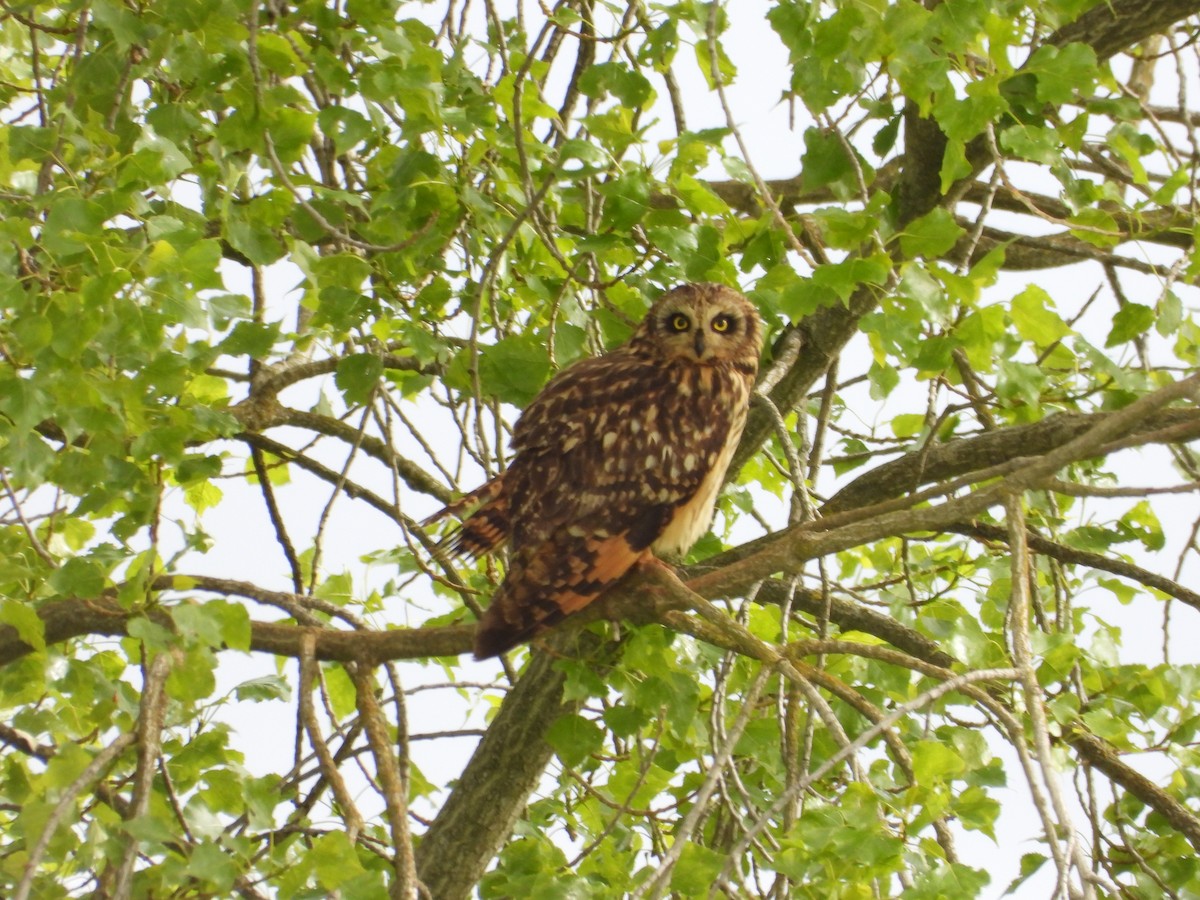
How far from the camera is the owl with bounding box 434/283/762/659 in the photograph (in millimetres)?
2838

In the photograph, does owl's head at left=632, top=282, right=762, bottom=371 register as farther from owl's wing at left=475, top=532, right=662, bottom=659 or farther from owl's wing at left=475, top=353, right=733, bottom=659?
owl's wing at left=475, top=532, right=662, bottom=659

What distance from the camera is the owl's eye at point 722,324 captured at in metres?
3.46

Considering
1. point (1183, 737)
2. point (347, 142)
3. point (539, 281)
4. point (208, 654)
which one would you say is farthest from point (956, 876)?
point (347, 142)

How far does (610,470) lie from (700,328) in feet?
1.77

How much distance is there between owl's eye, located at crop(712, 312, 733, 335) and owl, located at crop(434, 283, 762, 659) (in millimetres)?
10

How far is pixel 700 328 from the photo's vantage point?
341 centimetres

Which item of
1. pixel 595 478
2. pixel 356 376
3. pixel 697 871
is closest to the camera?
pixel 697 871

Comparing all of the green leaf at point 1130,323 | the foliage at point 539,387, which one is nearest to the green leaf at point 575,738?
the foliage at point 539,387

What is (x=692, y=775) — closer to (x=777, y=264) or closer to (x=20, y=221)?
(x=777, y=264)

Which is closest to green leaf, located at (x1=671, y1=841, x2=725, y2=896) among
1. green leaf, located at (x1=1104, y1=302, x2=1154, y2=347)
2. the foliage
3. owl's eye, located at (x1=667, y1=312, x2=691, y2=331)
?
the foliage

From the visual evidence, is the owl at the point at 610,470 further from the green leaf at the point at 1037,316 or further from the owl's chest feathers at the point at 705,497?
the green leaf at the point at 1037,316

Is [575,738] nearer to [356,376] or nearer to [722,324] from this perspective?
[356,376]

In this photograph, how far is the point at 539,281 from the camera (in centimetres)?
301

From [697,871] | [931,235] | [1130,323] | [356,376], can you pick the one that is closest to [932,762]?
[697,871]
